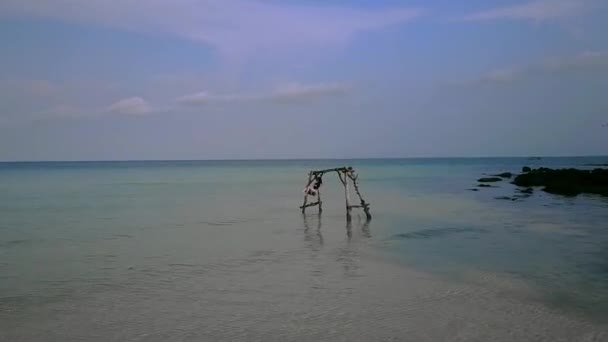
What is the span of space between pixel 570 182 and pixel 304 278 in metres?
34.3

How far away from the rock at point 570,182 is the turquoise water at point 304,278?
1227 cm

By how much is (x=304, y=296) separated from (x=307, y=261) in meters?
3.76

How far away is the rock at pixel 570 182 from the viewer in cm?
3697

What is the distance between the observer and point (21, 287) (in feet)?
41.2

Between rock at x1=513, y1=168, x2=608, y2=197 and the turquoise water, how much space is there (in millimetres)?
12268

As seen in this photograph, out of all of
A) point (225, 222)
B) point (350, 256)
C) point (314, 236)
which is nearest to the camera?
point (350, 256)

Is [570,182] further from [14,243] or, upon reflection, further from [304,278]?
[14,243]

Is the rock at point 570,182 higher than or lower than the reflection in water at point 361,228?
higher

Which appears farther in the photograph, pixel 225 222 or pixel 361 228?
pixel 225 222

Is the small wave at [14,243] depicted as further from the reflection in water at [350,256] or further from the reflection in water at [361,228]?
the reflection in water at [361,228]

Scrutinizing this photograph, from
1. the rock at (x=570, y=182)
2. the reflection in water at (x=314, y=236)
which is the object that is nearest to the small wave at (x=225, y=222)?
the reflection in water at (x=314, y=236)

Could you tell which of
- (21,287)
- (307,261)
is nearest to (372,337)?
(307,261)

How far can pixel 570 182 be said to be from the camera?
41.5 meters

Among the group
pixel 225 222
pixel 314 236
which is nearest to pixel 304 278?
pixel 314 236
